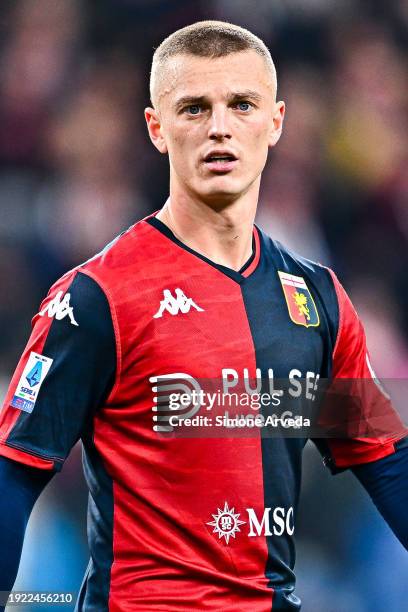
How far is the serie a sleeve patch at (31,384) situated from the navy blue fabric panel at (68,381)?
0.04 ft

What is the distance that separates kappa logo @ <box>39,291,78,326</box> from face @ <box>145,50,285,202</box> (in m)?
0.47

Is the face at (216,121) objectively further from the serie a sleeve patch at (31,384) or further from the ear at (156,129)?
the serie a sleeve patch at (31,384)

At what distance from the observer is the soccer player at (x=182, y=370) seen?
2432mm

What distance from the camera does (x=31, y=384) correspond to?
7.98 ft

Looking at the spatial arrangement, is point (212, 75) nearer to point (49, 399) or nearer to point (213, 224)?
point (213, 224)

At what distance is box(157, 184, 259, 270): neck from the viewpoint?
2.72 metres

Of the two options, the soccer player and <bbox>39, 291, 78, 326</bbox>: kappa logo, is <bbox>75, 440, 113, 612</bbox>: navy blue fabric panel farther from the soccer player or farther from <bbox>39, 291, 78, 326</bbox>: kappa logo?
<bbox>39, 291, 78, 326</bbox>: kappa logo

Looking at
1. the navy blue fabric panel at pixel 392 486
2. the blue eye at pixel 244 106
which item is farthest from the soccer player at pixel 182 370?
the navy blue fabric panel at pixel 392 486

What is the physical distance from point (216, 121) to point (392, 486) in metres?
1.18

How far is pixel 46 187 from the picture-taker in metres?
4.92

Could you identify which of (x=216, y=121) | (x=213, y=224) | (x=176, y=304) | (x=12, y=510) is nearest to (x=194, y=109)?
(x=216, y=121)

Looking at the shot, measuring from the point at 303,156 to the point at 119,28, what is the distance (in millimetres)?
1166

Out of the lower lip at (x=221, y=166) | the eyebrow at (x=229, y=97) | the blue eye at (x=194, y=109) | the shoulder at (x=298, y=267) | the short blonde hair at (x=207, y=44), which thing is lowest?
the shoulder at (x=298, y=267)

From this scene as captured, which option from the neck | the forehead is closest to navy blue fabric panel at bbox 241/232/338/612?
the neck
